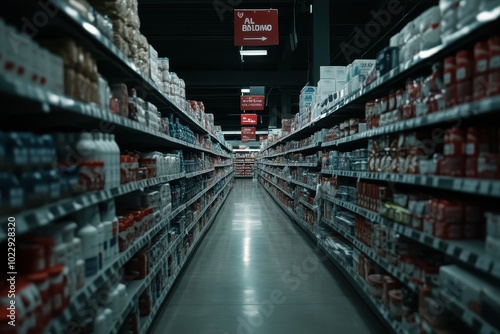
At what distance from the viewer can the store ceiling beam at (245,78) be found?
1287 centimetres

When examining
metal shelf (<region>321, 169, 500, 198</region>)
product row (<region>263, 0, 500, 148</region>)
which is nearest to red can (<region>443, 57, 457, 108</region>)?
product row (<region>263, 0, 500, 148</region>)

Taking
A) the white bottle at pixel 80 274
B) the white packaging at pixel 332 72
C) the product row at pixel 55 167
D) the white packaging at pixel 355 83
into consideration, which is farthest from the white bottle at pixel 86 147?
the white packaging at pixel 332 72

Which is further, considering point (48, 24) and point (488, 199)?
point (488, 199)

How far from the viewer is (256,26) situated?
5.54m

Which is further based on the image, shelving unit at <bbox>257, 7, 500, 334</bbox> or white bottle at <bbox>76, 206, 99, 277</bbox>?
white bottle at <bbox>76, 206, 99, 277</bbox>

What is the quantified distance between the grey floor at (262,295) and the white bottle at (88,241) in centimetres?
135

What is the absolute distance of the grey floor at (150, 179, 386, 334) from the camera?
292cm

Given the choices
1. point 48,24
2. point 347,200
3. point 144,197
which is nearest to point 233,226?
point 347,200

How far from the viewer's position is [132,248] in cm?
241

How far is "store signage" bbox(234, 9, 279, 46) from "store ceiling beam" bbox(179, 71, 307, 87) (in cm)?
741

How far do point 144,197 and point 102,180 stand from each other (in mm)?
1169

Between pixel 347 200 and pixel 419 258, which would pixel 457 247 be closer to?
pixel 419 258

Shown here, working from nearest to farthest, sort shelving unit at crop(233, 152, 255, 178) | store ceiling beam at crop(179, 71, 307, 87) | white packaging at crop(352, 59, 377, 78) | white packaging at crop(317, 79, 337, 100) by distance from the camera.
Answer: white packaging at crop(352, 59, 377, 78), white packaging at crop(317, 79, 337, 100), store ceiling beam at crop(179, 71, 307, 87), shelving unit at crop(233, 152, 255, 178)

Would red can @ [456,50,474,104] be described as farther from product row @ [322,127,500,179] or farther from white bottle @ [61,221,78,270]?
white bottle @ [61,221,78,270]
